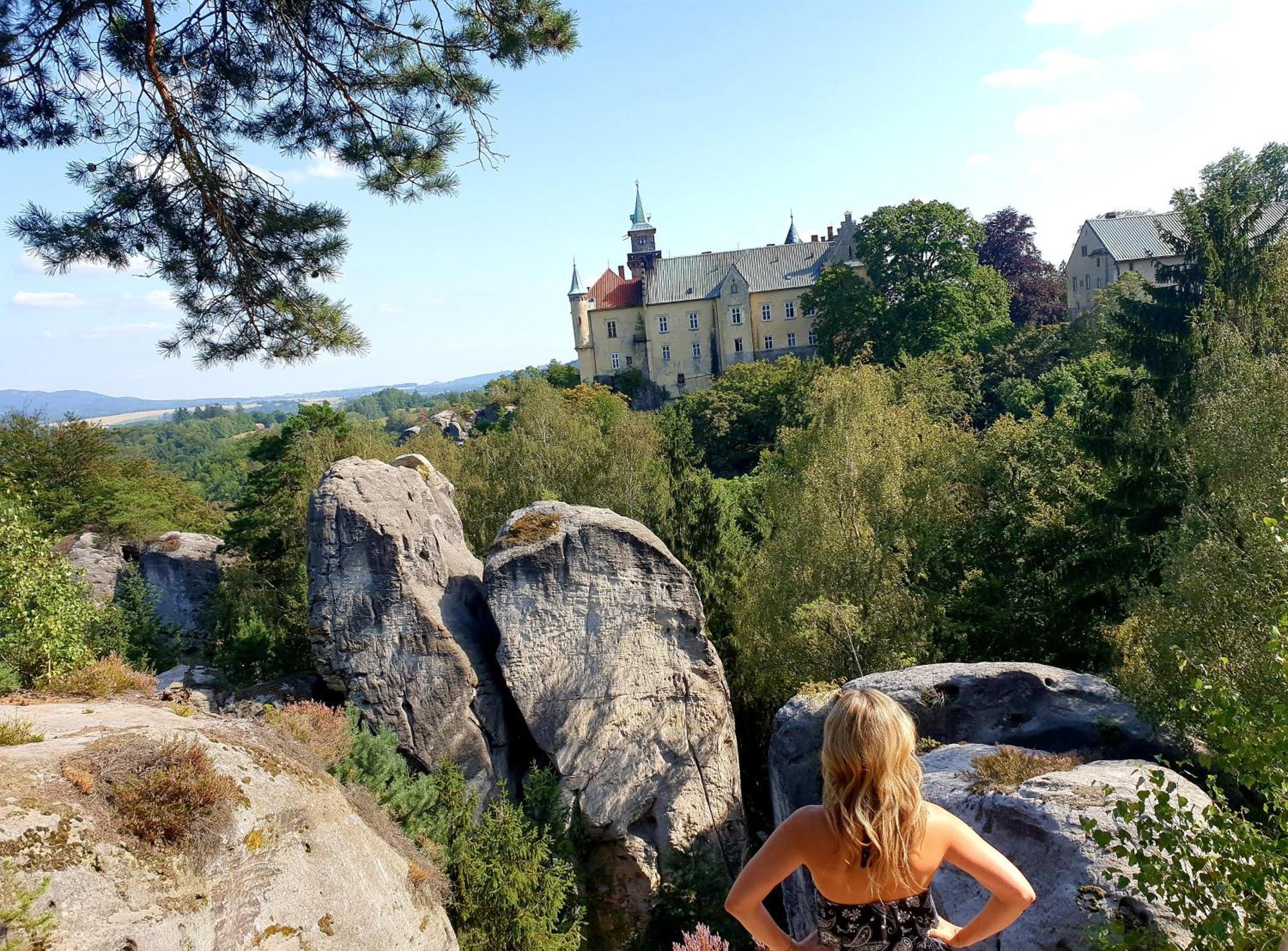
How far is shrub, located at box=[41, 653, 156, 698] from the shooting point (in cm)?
1054

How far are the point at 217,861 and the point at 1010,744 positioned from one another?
9.63 metres

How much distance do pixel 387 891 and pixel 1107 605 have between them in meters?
16.4

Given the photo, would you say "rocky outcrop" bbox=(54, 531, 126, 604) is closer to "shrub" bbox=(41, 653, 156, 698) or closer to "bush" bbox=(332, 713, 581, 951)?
"shrub" bbox=(41, 653, 156, 698)

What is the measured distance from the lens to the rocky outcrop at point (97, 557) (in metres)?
26.7

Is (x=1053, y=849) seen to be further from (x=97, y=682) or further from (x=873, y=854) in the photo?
(x=97, y=682)

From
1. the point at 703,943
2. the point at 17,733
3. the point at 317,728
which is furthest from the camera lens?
the point at 317,728

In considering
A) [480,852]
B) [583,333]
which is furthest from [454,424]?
[480,852]

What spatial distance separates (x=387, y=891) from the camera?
9.44m

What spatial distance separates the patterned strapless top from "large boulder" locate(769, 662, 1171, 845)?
7902mm

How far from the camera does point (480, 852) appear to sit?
12.3 m

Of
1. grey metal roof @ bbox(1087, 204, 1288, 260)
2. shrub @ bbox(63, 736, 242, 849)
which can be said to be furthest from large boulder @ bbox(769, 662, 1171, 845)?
grey metal roof @ bbox(1087, 204, 1288, 260)

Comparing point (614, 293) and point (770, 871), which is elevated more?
point (614, 293)

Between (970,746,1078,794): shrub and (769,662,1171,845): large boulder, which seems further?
(769,662,1171,845): large boulder

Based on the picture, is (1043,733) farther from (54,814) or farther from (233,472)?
(233,472)
